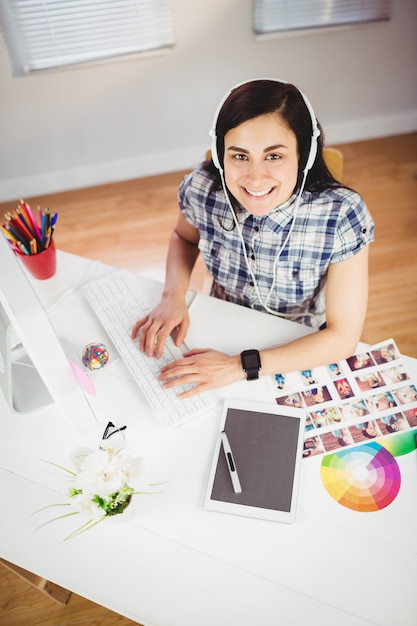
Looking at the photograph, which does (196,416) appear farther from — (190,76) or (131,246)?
(190,76)

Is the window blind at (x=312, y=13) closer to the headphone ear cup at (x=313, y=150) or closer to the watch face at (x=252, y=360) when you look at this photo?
the headphone ear cup at (x=313, y=150)

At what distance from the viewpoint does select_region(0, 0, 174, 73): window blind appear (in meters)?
2.11

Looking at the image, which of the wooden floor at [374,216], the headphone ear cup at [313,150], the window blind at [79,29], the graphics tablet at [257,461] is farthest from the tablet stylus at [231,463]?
the window blind at [79,29]

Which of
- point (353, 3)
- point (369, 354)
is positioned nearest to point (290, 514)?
point (369, 354)

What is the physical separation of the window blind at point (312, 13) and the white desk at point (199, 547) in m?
1.89

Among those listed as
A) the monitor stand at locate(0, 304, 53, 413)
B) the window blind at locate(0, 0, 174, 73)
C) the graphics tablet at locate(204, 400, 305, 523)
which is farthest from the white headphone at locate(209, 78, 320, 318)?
the window blind at locate(0, 0, 174, 73)

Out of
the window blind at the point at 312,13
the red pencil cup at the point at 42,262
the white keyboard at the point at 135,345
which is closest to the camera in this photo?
the white keyboard at the point at 135,345

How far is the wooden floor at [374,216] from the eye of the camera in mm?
2160

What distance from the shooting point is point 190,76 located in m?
2.42

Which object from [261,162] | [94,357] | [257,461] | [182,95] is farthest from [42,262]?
[182,95]

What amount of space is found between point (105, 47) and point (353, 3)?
1.10 meters

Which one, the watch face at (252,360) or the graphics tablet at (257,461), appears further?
the watch face at (252,360)

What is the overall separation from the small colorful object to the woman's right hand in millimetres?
85

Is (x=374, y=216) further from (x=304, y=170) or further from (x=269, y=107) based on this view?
(x=269, y=107)
